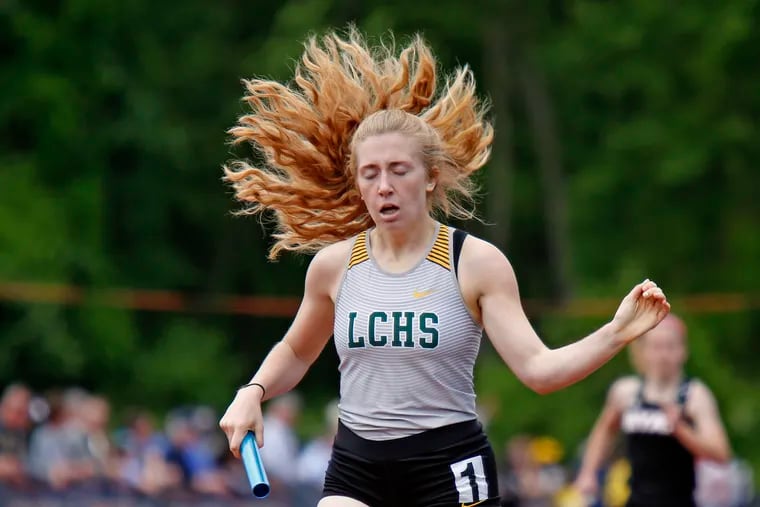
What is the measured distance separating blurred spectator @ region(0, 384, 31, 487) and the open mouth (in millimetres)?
8045

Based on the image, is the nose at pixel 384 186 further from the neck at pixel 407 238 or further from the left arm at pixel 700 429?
the left arm at pixel 700 429

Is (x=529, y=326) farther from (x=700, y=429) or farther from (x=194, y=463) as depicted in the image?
(x=194, y=463)

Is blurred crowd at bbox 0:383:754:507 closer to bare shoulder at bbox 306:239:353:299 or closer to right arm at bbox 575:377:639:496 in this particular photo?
right arm at bbox 575:377:639:496

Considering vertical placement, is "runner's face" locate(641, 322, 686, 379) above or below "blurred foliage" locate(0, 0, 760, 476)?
below

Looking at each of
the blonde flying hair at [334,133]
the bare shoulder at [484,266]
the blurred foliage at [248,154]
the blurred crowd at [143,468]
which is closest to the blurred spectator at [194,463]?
the blurred crowd at [143,468]

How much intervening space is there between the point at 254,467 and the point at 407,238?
96cm

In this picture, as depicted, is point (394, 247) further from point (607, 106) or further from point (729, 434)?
point (607, 106)

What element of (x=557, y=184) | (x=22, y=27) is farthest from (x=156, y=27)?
(x=557, y=184)

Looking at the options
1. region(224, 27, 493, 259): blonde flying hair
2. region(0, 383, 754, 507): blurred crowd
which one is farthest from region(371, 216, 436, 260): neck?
region(0, 383, 754, 507): blurred crowd

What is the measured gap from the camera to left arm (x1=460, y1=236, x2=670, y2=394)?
4781 millimetres

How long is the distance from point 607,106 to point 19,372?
39.4 feet

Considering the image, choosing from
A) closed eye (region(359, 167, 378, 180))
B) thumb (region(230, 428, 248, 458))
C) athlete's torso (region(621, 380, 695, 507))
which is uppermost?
closed eye (region(359, 167, 378, 180))

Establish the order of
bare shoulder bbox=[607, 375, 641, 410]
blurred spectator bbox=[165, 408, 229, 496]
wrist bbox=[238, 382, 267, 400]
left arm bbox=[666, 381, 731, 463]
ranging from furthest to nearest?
blurred spectator bbox=[165, 408, 229, 496] → bare shoulder bbox=[607, 375, 641, 410] → left arm bbox=[666, 381, 731, 463] → wrist bbox=[238, 382, 267, 400]

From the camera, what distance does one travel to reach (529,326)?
5094 mm
